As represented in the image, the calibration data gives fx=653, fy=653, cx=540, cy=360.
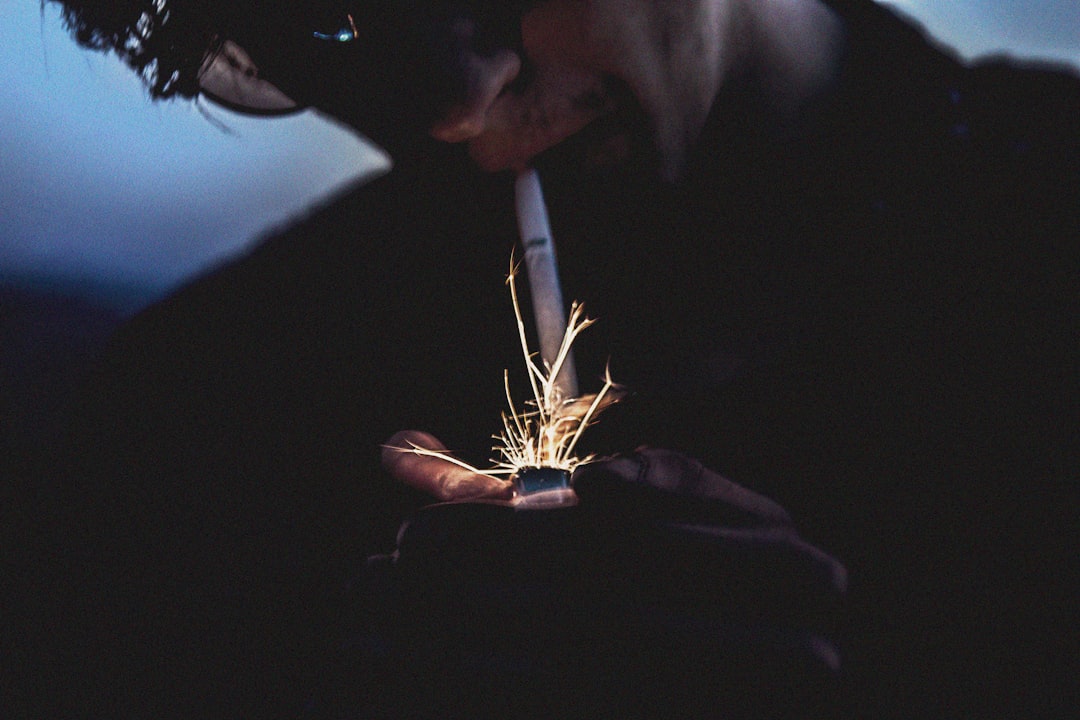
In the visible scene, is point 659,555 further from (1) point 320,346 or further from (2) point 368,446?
(1) point 320,346

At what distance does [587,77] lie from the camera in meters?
1.00

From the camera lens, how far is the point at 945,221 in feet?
A: 3.33

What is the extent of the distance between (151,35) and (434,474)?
705 millimetres

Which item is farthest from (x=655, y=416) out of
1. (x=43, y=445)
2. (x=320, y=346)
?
(x=43, y=445)

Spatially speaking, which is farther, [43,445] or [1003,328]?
[43,445]

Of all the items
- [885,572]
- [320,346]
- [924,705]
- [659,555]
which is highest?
[320,346]

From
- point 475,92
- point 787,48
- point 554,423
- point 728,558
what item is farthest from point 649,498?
point 787,48

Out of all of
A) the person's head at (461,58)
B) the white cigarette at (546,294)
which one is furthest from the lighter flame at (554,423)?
A: the person's head at (461,58)

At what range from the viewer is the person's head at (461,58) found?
0.80 metres

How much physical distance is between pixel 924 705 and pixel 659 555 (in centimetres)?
48

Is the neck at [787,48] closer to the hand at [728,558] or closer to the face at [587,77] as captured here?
the face at [587,77]

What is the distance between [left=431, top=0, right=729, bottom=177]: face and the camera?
0.89m

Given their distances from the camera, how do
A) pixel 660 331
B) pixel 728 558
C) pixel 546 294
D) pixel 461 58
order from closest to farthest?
1. pixel 728 558
2. pixel 461 58
3. pixel 546 294
4. pixel 660 331

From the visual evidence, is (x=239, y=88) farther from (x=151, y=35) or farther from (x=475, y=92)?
(x=475, y=92)
